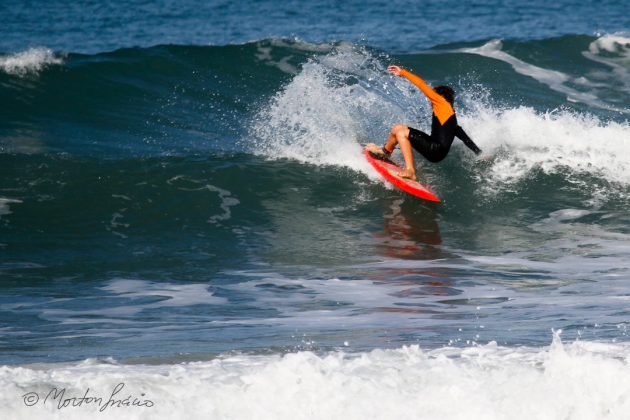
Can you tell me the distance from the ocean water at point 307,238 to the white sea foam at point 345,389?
14 millimetres

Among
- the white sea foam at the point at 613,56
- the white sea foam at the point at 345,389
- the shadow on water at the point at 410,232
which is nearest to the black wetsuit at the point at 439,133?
the shadow on water at the point at 410,232

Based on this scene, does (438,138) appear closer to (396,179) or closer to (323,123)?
(396,179)

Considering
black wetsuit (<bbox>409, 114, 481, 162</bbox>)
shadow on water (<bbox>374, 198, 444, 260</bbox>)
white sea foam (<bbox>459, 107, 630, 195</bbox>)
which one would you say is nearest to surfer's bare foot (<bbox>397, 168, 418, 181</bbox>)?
black wetsuit (<bbox>409, 114, 481, 162</bbox>)

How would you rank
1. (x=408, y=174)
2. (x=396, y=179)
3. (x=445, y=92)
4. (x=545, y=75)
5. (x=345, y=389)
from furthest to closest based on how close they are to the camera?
(x=545, y=75) → (x=396, y=179) → (x=408, y=174) → (x=445, y=92) → (x=345, y=389)

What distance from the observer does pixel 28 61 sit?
56.4 ft

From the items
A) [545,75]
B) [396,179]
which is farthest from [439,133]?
[545,75]

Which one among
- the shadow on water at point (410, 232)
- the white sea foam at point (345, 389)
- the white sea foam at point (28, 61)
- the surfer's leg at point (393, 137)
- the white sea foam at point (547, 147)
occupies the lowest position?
the shadow on water at point (410, 232)

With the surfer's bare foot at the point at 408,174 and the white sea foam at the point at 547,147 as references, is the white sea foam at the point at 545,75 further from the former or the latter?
the surfer's bare foot at the point at 408,174

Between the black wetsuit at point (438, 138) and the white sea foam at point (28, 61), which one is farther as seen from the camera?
the white sea foam at point (28, 61)

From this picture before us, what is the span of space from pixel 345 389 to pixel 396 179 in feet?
20.0

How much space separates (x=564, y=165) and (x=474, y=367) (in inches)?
299

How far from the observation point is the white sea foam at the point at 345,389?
512cm

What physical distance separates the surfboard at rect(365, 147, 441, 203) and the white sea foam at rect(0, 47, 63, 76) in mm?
7926

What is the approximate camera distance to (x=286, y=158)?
1277 cm
